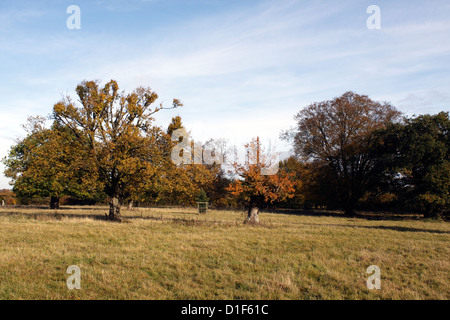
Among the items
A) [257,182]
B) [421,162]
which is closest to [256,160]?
[257,182]

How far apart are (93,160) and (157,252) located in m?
11.8

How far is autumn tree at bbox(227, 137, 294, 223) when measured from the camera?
21375 mm

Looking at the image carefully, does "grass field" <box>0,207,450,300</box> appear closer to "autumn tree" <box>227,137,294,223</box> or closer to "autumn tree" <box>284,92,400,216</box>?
"autumn tree" <box>227,137,294,223</box>

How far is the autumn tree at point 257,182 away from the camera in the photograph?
2138 cm

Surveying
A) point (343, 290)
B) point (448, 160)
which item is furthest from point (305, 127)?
point (343, 290)

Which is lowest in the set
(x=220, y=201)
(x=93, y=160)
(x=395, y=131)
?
(x=220, y=201)

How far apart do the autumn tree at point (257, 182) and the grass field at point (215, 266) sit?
20.7 feet

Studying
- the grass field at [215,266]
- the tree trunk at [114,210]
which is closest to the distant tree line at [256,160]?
the tree trunk at [114,210]

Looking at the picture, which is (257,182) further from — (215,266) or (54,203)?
(54,203)

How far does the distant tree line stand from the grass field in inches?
267

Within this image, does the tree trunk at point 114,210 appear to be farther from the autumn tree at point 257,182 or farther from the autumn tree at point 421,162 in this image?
the autumn tree at point 421,162

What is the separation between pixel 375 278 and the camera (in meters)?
8.17

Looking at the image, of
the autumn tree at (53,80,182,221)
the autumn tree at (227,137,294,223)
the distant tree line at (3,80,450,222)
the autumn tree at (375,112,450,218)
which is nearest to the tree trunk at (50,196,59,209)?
the distant tree line at (3,80,450,222)
